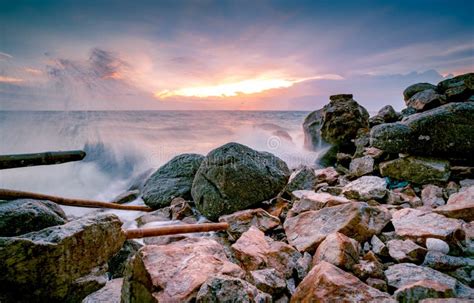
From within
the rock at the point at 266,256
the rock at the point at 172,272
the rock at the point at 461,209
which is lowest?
the rock at the point at 266,256

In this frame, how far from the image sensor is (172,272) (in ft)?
6.55

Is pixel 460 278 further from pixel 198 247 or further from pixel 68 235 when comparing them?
pixel 68 235

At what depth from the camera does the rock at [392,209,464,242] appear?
2400mm

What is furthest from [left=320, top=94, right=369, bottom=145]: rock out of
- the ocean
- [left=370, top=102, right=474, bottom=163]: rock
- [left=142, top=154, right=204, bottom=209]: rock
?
[left=142, top=154, right=204, bottom=209]: rock

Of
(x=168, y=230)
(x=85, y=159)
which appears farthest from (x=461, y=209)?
(x=85, y=159)

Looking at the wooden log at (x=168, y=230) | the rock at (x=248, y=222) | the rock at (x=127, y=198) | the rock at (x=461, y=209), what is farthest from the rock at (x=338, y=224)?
the rock at (x=127, y=198)

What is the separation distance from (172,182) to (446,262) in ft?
16.3

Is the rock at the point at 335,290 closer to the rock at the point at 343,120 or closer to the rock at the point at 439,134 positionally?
the rock at the point at 439,134

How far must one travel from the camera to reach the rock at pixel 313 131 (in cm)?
974

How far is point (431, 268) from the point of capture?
2102mm

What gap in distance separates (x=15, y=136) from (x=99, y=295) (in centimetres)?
1186

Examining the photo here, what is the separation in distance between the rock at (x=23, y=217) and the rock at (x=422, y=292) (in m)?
3.42

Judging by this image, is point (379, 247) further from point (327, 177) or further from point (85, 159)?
point (85, 159)

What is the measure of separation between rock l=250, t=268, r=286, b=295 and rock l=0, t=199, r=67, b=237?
7.67 feet
